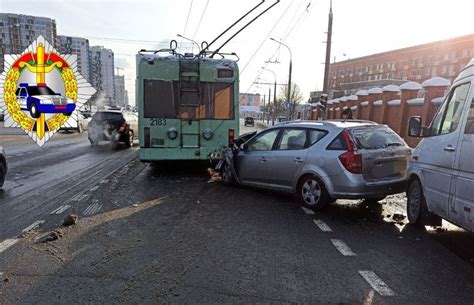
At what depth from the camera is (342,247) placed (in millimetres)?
4656

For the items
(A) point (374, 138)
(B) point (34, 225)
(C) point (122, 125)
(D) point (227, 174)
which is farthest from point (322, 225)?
(C) point (122, 125)

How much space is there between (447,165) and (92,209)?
220 inches

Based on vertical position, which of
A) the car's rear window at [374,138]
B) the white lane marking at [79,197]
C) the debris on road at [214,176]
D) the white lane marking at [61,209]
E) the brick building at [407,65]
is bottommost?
the debris on road at [214,176]

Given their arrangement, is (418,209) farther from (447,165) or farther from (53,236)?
(53,236)

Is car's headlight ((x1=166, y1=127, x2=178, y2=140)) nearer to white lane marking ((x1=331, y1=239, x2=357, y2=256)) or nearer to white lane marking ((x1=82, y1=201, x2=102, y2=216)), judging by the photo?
white lane marking ((x1=82, y1=201, x2=102, y2=216))

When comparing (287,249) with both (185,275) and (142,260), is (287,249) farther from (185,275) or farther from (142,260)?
(142,260)

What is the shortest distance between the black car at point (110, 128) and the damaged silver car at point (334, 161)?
1203 cm

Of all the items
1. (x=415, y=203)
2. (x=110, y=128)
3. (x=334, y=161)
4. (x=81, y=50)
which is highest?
(x=81, y=50)

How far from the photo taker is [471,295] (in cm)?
339

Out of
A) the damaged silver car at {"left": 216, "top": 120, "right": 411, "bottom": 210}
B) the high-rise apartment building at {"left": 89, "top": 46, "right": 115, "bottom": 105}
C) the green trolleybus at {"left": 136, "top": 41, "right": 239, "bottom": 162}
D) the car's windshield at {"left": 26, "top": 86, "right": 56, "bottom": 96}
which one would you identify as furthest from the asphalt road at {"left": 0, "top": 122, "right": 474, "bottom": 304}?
the high-rise apartment building at {"left": 89, "top": 46, "right": 115, "bottom": 105}

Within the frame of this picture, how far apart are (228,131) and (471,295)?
691 cm

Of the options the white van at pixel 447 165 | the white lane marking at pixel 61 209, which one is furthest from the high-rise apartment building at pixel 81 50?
the white van at pixel 447 165

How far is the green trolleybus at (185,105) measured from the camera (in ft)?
29.8

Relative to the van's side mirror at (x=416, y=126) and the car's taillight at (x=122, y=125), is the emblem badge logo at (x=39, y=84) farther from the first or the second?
the van's side mirror at (x=416, y=126)
